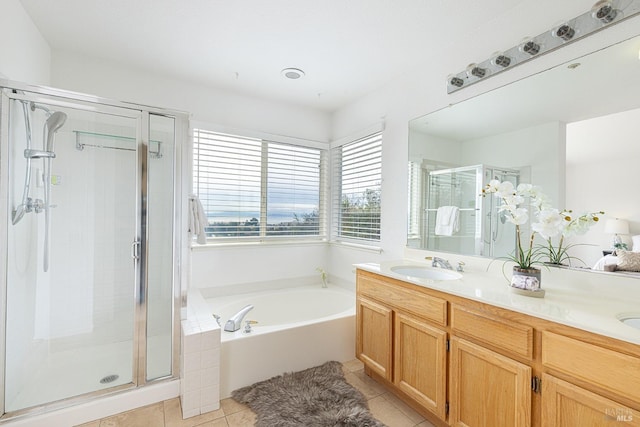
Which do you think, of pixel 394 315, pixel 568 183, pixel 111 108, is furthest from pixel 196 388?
pixel 568 183

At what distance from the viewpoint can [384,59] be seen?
2.38 m

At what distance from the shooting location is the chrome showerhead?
178 centimetres

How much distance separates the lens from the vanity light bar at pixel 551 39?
1.39m

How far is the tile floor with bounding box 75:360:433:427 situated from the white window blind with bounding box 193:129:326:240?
1536mm

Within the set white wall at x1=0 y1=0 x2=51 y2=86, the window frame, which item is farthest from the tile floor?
white wall at x1=0 y1=0 x2=51 y2=86

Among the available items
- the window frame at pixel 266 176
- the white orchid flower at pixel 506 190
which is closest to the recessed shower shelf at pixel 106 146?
the window frame at pixel 266 176

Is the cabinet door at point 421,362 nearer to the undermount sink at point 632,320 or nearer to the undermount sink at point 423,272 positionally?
the undermount sink at point 423,272

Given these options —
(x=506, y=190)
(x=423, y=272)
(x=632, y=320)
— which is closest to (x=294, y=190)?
(x=423, y=272)

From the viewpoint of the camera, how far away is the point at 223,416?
1775 millimetres

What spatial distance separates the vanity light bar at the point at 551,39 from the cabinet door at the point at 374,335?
1708 millimetres

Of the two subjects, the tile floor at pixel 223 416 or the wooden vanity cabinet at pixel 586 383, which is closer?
the wooden vanity cabinet at pixel 586 383

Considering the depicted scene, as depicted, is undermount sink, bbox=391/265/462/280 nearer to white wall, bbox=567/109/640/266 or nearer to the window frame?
white wall, bbox=567/109/640/266

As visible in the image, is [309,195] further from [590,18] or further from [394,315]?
[590,18]

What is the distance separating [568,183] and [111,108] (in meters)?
2.68
